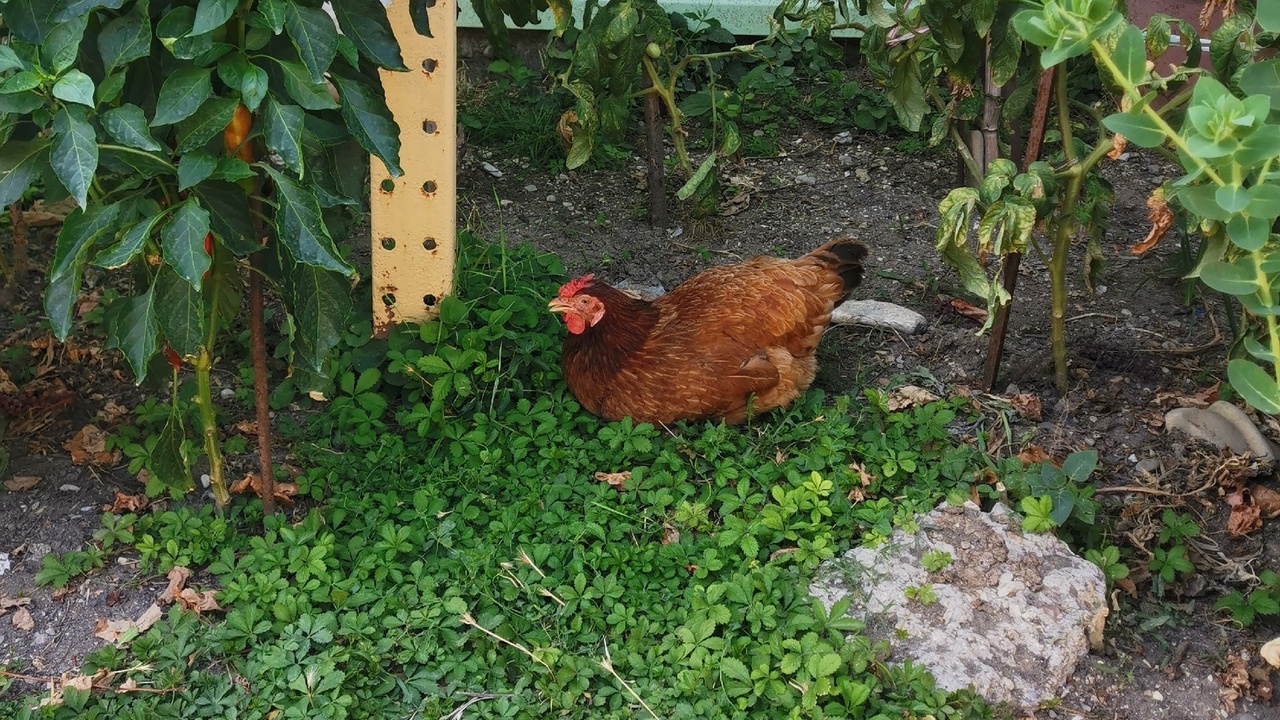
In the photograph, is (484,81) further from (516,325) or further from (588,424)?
(588,424)

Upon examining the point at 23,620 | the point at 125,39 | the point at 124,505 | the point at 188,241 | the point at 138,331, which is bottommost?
the point at 23,620

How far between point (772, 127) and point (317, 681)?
12.2 feet

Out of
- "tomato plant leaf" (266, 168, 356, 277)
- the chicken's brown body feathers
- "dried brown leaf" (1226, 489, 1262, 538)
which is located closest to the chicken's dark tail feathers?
the chicken's brown body feathers

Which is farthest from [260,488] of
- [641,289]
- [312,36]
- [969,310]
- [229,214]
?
[969,310]

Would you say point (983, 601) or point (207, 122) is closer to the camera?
point (207, 122)

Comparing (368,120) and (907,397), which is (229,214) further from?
(907,397)

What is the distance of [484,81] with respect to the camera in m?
5.88

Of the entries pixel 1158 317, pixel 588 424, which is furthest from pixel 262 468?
pixel 1158 317

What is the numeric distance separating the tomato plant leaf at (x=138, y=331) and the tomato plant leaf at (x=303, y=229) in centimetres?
41

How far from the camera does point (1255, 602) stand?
2.97 metres

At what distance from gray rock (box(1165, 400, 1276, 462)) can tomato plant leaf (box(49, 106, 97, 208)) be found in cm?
322

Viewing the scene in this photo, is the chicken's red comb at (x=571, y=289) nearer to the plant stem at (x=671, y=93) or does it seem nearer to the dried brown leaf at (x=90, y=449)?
the plant stem at (x=671, y=93)

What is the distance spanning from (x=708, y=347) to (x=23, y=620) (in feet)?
7.05

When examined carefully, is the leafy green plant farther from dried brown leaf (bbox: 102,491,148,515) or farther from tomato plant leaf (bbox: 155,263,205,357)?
dried brown leaf (bbox: 102,491,148,515)
